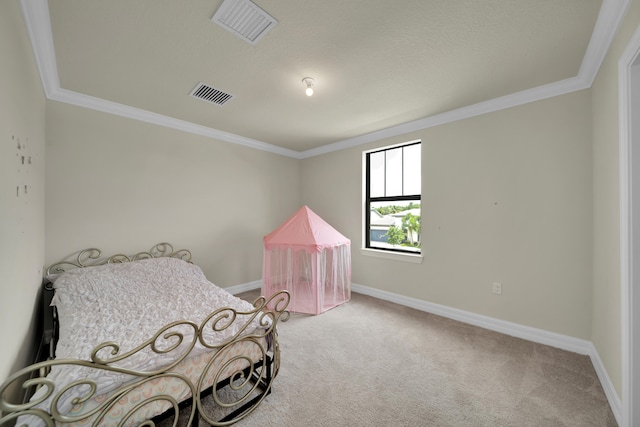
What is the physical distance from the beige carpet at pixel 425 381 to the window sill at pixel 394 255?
0.82m

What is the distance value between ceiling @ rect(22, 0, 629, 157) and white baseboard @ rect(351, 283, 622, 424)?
2.24 m

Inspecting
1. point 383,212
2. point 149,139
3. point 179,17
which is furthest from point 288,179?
point 179,17

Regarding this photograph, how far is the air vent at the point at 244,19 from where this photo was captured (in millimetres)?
1418

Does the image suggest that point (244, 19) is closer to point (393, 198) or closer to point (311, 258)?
point (311, 258)

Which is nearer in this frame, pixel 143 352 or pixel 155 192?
pixel 143 352

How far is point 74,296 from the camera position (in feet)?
6.37

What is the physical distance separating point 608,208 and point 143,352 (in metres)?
3.12

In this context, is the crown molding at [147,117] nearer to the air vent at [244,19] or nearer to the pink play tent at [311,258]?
the pink play tent at [311,258]

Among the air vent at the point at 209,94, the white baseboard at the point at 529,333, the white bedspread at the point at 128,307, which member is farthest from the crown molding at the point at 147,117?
the white baseboard at the point at 529,333

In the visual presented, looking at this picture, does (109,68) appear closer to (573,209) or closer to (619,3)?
(619,3)

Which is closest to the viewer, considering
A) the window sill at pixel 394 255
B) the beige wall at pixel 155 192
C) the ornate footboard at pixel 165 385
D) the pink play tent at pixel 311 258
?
the ornate footboard at pixel 165 385

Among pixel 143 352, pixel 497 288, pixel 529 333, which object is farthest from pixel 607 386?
pixel 143 352

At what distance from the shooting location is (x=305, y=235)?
10.2 feet

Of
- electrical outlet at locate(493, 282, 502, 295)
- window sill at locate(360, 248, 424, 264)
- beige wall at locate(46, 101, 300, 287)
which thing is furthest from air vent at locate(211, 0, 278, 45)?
electrical outlet at locate(493, 282, 502, 295)
